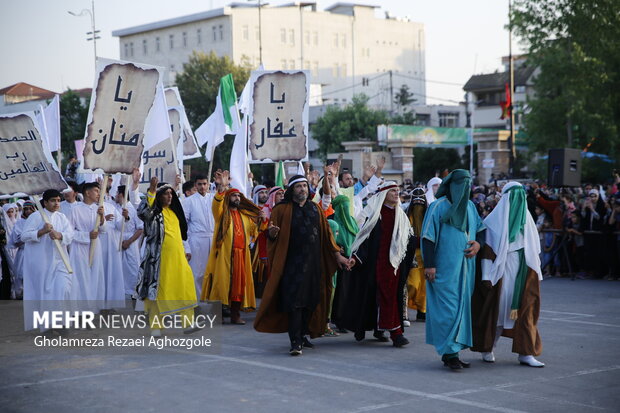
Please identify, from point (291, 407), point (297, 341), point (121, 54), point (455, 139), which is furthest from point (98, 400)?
point (121, 54)

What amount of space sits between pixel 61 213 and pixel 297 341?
356cm

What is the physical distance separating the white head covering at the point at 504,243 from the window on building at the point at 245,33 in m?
69.7

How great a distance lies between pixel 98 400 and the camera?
6.53 metres

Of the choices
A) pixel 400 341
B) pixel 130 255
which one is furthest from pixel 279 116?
pixel 400 341

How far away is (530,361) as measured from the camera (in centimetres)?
793

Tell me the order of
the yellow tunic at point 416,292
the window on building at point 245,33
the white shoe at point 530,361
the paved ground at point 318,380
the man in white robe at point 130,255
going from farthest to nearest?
the window on building at point 245,33 < the man in white robe at point 130,255 < the yellow tunic at point 416,292 < the white shoe at point 530,361 < the paved ground at point 318,380

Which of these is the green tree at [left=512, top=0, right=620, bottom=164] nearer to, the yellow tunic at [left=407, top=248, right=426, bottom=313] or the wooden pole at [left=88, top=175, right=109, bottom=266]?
the yellow tunic at [left=407, top=248, right=426, bottom=313]

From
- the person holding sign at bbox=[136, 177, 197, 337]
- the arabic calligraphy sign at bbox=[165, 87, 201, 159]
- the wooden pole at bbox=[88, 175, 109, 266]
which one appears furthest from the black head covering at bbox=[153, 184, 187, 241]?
the arabic calligraphy sign at bbox=[165, 87, 201, 159]

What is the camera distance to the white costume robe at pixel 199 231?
1197cm

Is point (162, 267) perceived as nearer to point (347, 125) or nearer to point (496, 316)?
point (496, 316)

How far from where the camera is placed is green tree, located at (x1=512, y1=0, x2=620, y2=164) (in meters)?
32.3

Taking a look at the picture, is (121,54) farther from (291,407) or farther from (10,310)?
(291,407)

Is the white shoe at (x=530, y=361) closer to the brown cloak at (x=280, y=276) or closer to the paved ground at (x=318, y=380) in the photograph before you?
the paved ground at (x=318, y=380)

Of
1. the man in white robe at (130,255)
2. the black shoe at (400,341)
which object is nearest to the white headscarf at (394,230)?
the black shoe at (400,341)
